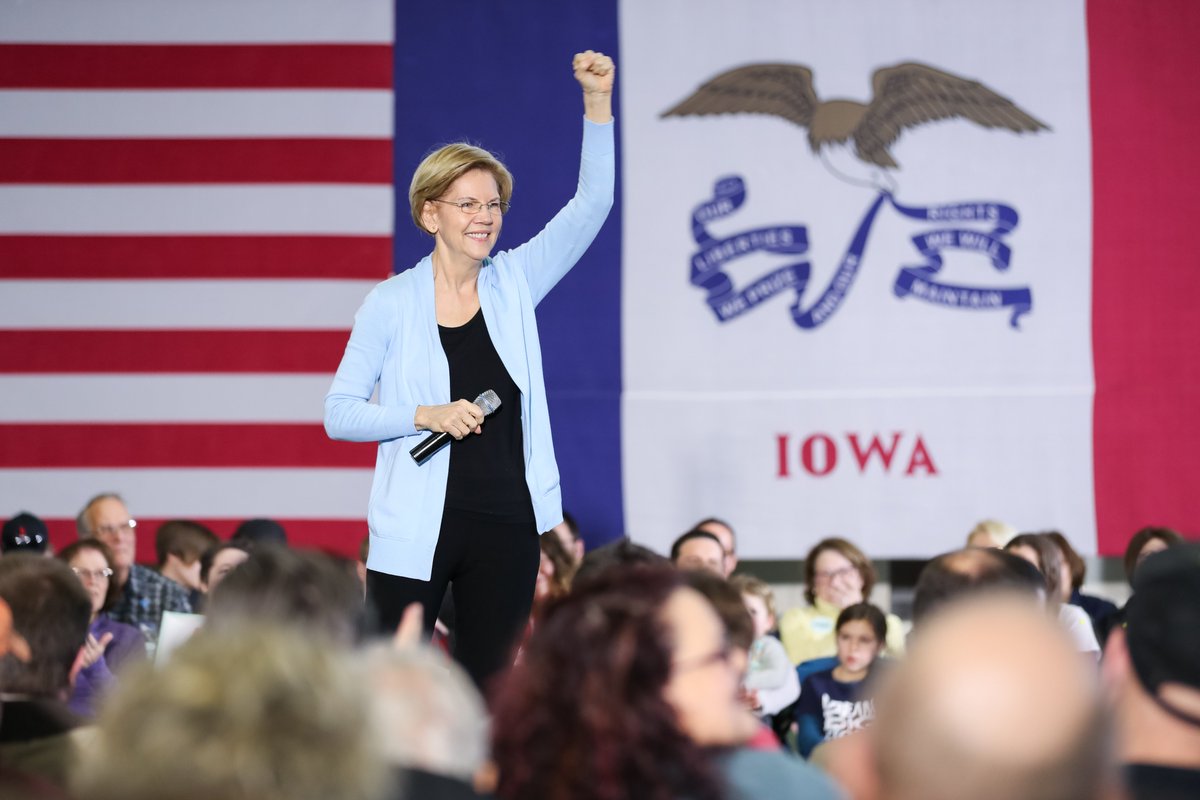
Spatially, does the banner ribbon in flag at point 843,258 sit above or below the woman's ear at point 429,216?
above

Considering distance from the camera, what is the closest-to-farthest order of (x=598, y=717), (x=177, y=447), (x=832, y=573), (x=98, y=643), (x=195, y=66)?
1. (x=598, y=717)
2. (x=98, y=643)
3. (x=832, y=573)
4. (x=177, y=447)
5. (x=195, y=66)

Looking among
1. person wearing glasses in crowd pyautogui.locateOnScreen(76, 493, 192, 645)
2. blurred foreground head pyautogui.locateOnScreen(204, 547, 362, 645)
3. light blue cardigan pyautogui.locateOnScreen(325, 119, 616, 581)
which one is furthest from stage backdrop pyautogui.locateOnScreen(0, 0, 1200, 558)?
blurred foreground head pyautogui.locateOnScreen(204, 547, 362, 645)

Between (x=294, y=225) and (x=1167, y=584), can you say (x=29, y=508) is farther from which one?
(x=1167, y=584)

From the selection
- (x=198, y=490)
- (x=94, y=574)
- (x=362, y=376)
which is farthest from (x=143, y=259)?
(x=362, y=376)

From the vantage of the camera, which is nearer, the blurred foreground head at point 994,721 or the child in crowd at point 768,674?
the blurred foreground head at point 994,721

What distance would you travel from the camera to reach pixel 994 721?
85cm

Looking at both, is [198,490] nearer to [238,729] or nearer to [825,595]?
[825,595]

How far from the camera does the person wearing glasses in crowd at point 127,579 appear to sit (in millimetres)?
4405

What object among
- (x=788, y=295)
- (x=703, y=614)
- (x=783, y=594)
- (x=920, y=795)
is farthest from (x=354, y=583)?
(x=783, y=594)

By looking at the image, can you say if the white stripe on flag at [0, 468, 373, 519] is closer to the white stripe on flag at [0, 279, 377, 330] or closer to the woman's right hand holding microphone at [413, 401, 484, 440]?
the white stripe on flag at [0, 279, 377, 330]

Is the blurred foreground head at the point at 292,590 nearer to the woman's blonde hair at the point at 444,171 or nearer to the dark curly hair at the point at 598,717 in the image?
the dark curly hair at the point at 598,717

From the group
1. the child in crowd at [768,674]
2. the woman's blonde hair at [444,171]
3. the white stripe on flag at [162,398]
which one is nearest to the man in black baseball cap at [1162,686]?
the woman's blonde hair at [444,171]

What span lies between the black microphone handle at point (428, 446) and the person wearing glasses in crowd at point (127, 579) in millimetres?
1928

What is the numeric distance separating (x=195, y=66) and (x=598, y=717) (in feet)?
16.2
